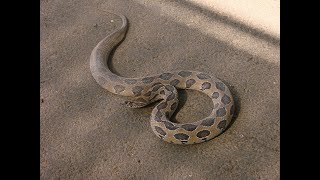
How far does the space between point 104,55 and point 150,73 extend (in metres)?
0.92

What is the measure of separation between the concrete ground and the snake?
0.13 m

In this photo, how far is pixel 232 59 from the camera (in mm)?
5969

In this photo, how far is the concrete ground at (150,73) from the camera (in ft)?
15.2

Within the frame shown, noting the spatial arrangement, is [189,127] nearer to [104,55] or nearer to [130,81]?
[130,81]

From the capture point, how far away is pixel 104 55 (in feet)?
20.2

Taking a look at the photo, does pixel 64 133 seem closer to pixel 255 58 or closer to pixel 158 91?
pixel 158 91

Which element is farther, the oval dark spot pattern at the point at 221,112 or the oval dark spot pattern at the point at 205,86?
the oval dark spot pattern at the point at 205,86

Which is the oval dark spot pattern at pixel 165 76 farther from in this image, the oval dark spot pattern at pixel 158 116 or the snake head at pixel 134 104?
the oval dark spot pattern at pixel 158 116

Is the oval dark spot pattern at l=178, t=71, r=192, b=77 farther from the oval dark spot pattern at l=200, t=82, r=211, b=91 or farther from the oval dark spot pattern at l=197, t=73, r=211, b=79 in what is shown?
the oval dark spot pattern at l=200, t=82, r=211, b=91

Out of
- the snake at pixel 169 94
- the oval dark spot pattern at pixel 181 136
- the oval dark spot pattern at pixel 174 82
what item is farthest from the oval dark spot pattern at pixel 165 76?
the oval dark spot pattern at pixel 181 136

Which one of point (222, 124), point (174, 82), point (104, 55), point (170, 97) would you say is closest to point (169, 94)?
point (170, 97)

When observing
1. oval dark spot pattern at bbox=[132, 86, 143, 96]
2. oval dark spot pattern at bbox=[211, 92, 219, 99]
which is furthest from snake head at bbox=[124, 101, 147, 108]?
oval dark spot pattern at bbox=[211, 92, 219, 99]

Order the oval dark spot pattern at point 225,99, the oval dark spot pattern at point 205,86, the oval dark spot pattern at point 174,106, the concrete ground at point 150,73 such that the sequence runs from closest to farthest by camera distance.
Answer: the concrete ground at point 150,73, the oval dark spot pattern at point 225,99, the oval dark spot pattern at point 174,106, the oval dark spot pattern at point 205,86

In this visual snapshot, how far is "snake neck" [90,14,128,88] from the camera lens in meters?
5.74
